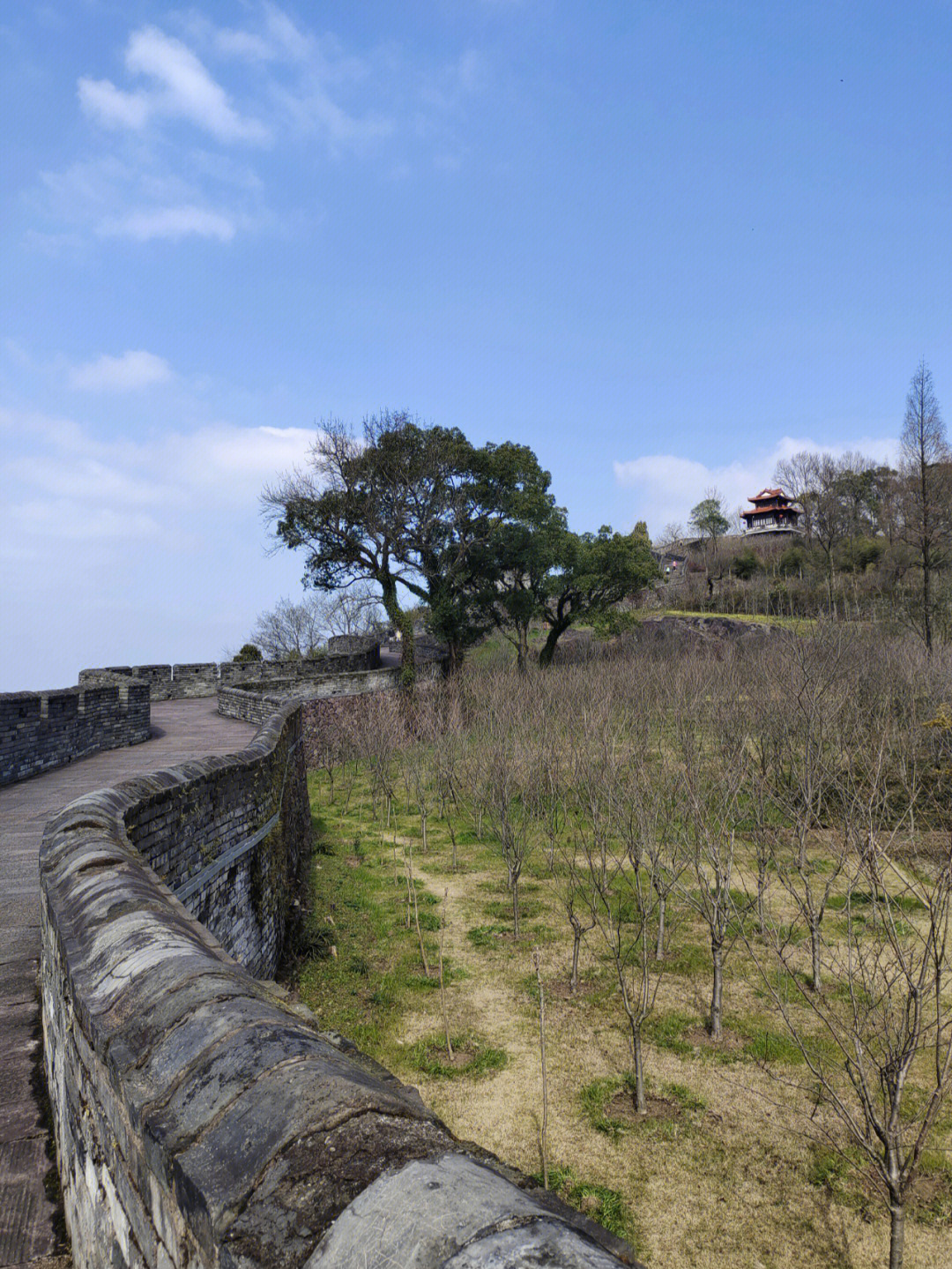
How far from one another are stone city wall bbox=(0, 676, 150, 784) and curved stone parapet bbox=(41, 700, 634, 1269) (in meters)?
8.72

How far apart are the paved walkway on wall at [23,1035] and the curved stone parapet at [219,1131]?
12 cm

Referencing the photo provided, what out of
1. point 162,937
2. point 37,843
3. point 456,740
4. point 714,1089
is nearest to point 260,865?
point 37,843

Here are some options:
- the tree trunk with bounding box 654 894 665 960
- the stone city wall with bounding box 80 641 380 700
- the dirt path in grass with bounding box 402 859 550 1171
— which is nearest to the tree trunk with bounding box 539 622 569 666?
the stone city wall with bounding box 80 641 380 700

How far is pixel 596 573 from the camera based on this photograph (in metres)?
29.7

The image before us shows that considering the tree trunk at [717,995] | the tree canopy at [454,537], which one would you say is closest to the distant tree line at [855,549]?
the tree canopy at [454,537]

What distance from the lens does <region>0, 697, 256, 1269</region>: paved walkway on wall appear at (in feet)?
8.76

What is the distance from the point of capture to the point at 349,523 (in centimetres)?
2783

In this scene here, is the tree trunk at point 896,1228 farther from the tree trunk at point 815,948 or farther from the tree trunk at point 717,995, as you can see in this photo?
the tree trunk at point 717,995

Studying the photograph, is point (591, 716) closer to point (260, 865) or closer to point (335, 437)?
point (260, 865)

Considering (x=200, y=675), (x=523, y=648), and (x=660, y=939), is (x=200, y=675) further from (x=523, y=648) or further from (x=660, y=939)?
(x=660, y=939)

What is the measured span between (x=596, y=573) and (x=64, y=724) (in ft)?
67.1

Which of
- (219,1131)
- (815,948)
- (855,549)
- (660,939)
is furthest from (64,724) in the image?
(855,549)

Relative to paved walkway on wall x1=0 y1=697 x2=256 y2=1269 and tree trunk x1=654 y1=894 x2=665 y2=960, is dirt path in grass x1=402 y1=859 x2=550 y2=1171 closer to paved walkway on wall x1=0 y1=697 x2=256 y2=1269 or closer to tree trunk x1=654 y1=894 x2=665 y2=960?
tree trunk x1=654 y1=894 x2=665 y2=960

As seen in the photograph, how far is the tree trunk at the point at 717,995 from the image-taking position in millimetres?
7898
